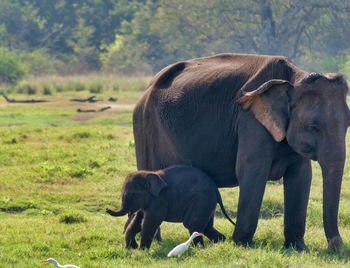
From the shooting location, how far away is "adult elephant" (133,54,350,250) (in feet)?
18.8

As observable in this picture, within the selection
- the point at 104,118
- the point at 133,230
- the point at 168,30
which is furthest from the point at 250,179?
the point at 168,30

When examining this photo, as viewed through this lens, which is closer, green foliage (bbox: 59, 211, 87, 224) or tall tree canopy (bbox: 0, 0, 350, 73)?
green foliage (bbox: 59, 211, 87, 224)

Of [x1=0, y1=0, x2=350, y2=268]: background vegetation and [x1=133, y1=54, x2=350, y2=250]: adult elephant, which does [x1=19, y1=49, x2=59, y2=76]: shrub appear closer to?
[x1=0, y1=0, x2=350, y2=268]: background vegetation

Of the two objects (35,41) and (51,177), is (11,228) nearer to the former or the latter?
(51,177)

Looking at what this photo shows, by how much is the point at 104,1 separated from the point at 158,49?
7.90 metres

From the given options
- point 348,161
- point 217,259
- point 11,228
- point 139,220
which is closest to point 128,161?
point 348,161

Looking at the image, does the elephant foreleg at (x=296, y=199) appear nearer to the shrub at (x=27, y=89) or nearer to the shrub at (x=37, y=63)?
the shrub at (x=27, y=89)

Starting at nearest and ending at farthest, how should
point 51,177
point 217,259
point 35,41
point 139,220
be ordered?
1. point 217,259
2. point 139,220
3. point 51,177
4. point 35,41

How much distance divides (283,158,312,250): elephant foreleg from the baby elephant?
0.73m

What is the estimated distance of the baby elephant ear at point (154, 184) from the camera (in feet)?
20.3

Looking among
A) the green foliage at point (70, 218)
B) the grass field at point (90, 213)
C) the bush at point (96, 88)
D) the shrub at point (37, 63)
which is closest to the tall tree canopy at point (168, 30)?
the shrub at point (37, 63)

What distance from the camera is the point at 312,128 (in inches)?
226

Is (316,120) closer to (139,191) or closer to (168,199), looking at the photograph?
(168,199)

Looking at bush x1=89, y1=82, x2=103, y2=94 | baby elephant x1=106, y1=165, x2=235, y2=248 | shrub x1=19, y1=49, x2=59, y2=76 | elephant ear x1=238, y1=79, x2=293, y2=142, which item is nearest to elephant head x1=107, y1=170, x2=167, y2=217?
baby elephant x1=106, y1=165, x2=235, y2=248
